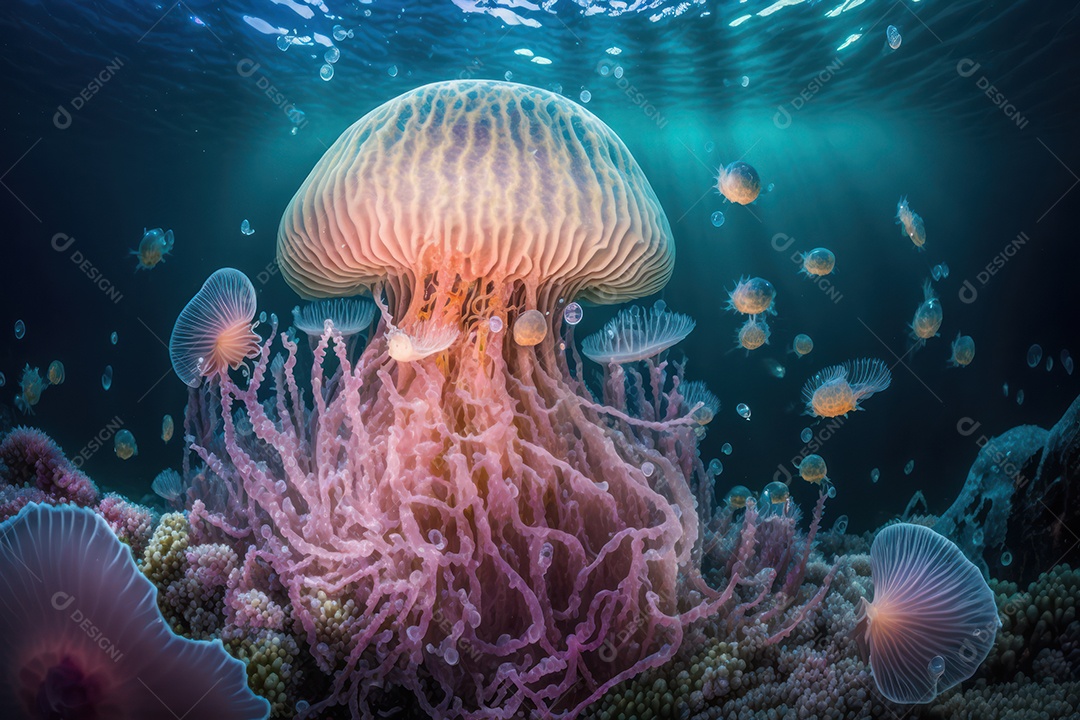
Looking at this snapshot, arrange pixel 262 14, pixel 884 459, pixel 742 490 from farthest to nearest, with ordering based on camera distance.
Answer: pixel 884 459, pixel 262 14, pixel 742 490

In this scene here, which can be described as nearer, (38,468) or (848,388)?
(38,468)

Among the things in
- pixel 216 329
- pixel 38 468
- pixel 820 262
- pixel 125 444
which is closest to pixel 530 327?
pixel 216 329

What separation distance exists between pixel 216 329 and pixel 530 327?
1.98m

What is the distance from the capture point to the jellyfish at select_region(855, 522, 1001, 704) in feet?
8.38

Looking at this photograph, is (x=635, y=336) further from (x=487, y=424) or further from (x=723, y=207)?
(x=723, y=207)

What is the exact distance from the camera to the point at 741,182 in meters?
5.22

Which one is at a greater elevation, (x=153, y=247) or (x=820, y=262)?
(x=820, y=262)

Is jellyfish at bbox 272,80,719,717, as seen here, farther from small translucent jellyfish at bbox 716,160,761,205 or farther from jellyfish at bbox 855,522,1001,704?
small translucent jellyfish at bbox 716,160,761,205

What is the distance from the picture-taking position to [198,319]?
374 centimetres

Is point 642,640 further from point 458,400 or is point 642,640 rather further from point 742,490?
point 742,490

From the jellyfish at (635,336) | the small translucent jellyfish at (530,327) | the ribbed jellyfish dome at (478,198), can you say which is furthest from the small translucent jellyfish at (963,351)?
the small translucent jellyfish at (530,327)

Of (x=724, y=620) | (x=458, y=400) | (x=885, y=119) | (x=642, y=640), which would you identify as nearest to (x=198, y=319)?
(x=458, y=400)

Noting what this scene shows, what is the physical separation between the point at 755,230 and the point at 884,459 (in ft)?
42.7

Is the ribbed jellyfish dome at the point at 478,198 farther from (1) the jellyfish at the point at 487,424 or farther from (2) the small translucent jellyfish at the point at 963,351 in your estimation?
(2) the small translucent jellyfish at the point at 963,351
